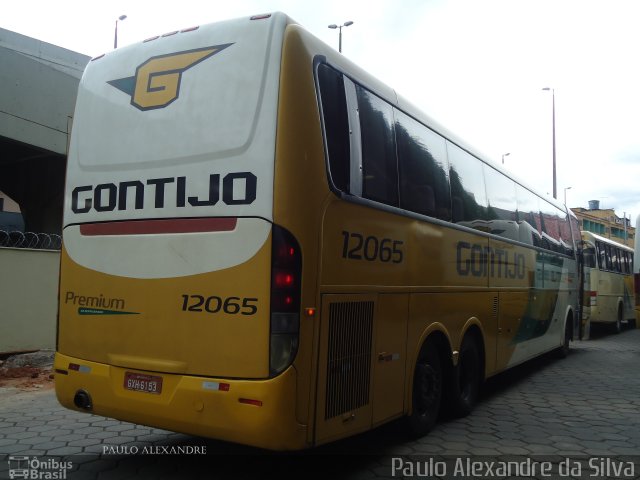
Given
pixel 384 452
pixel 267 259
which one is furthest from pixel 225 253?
pixel 384 452

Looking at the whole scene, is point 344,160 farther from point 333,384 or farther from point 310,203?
point 333,384

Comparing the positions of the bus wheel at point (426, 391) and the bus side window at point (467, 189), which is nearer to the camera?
the bus wheel at point (426, 391)

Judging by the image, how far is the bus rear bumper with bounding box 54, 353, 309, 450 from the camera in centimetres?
362

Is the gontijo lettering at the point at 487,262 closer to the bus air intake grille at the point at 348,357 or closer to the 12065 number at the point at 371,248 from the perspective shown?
the 12065 number at the point at 371,248

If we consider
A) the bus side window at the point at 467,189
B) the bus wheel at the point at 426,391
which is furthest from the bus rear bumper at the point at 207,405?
the bus side window at the point at 467,189

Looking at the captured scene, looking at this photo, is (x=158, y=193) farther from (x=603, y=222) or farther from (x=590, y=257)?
(x=603, y=222)

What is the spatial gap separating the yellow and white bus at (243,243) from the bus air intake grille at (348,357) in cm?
1

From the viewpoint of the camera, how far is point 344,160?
4.24 metres

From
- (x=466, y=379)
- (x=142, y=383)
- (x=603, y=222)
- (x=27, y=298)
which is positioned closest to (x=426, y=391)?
(x=466, y=379)

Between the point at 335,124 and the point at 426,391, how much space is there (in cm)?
287

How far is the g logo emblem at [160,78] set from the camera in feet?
14.0

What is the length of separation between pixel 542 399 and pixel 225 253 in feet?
18.2

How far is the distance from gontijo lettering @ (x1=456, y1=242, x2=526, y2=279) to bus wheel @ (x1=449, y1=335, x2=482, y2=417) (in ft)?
2.63

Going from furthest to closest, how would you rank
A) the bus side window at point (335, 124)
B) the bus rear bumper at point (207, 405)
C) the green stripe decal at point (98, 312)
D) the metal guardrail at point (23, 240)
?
the metal guardrail at point (23, 240) → the green stripe decal at point (98, 312) → the bus side window at point (335, 124) → the bus rear bumper at point (207, 405)
